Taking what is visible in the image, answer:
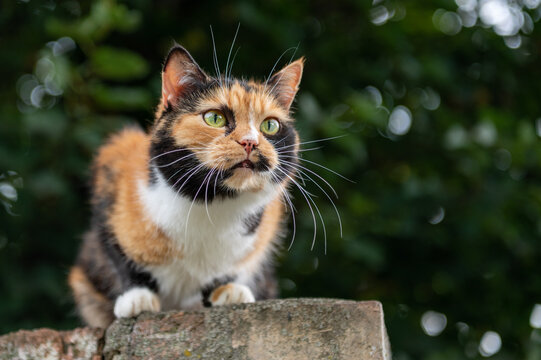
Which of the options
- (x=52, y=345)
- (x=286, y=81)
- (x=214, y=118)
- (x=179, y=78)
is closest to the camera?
(x=52, y=345)

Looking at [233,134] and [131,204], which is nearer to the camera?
[233,134]

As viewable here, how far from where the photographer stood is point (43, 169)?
3379mm

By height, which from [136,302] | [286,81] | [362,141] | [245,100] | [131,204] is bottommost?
[362,141]

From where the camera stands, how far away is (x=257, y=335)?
202 cm

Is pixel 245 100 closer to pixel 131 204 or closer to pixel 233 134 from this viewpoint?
pixel 233 134

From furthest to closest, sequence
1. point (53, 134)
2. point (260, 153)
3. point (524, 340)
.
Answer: point (524, 340) < point (53, 134) < point (260, 153)

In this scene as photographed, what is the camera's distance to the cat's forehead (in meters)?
2.45

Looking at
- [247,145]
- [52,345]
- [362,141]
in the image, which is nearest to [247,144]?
[247,145]

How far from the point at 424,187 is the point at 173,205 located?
6.09ft

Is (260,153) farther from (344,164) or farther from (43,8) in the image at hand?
(43,8)

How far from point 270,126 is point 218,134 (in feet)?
0.84

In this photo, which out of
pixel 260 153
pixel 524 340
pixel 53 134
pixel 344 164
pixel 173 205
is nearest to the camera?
pixel 260 153

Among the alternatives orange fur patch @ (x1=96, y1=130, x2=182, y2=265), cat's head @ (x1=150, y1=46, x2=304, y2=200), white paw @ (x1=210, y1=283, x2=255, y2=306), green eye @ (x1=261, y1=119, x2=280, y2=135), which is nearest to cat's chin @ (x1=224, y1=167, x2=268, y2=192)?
cat's head @ (x1=150, y1=46, x2=304, y2=200)

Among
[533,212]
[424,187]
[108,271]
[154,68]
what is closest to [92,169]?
[108,271]
